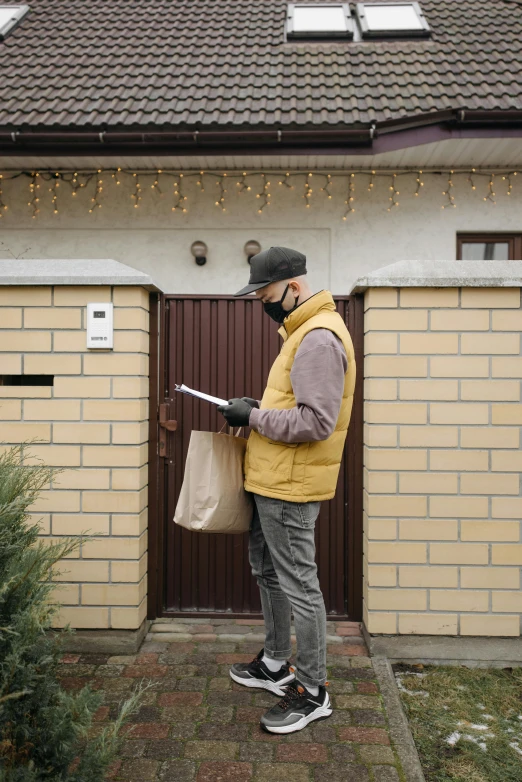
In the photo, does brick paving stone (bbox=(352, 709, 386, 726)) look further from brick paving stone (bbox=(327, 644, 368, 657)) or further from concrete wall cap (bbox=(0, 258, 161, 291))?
concrete wall cap (bbox=(0, 258, 161, 291))

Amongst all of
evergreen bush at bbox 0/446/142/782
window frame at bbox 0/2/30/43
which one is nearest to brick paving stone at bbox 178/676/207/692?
evergreen bush at bbox 0/446/142/782

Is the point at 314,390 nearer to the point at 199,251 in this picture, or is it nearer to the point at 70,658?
the point at 70,658

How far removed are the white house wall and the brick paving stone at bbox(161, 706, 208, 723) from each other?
3969 mm

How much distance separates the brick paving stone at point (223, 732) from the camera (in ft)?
7.73

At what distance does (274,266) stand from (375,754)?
1940 millimetres

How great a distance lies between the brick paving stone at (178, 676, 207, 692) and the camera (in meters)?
2.71

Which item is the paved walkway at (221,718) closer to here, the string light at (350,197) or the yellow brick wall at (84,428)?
the yellow brick wall at (84,428)

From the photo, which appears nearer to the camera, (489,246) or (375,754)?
(375,754)

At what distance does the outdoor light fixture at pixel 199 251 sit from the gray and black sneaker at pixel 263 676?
13.1 ft

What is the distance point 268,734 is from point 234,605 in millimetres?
1105

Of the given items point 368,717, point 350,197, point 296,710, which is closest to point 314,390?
point 296,710

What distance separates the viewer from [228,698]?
2.64m

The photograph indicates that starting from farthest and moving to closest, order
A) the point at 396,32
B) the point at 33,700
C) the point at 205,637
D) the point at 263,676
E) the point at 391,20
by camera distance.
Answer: the point at 391,20, the point at 396,32, the point at 205,637, the point at 263,676, the point at 33,700

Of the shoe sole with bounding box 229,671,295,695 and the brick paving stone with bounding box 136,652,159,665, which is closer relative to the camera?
the shoe sole with bounding box 229,671,295,695
